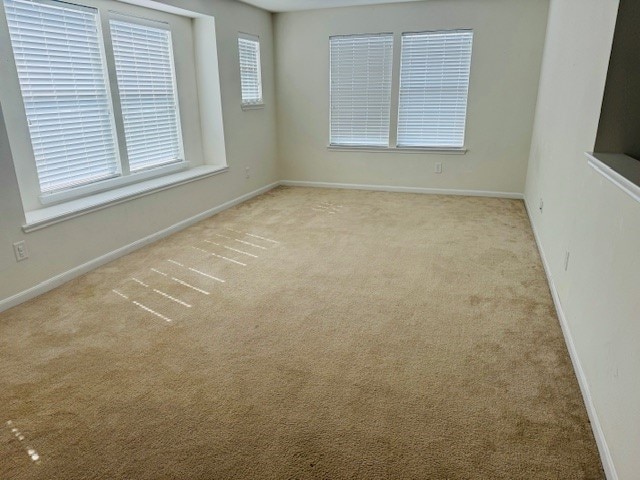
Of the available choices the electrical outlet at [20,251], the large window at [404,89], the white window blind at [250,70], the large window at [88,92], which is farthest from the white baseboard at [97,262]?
the large window at [404,89]

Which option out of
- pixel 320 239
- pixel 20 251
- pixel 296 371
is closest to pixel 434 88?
pixel 320 239

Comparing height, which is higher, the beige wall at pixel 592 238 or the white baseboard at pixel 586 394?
the beige wall at pixel 592 238

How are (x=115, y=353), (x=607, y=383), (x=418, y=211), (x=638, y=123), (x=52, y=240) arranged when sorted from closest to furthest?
(x=607, y=383), (x=638, y=123), (x=115, y=353), (x=52, y=240), (x=418, y=211)

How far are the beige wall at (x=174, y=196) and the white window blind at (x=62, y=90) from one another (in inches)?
17.5

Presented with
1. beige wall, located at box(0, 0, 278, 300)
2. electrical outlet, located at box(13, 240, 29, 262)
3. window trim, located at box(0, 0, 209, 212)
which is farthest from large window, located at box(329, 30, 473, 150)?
electrical outlet, located at box(13, 240, 29, 262)

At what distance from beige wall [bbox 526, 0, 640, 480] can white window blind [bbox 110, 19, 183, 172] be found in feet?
11.8

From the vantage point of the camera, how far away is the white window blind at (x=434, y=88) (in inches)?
209

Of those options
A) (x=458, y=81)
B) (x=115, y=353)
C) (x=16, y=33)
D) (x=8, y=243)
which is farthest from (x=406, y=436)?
(x=458, y=81)

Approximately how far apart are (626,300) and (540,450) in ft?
2.13

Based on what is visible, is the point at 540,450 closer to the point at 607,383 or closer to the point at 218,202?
the point at 607,383

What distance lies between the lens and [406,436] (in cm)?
174

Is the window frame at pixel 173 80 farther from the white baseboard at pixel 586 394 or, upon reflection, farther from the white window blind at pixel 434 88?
the white baseboard at pixel 586 394

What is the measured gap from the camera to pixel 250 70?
5.50 metres

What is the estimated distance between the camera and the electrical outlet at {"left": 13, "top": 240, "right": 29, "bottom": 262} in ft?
9.43
